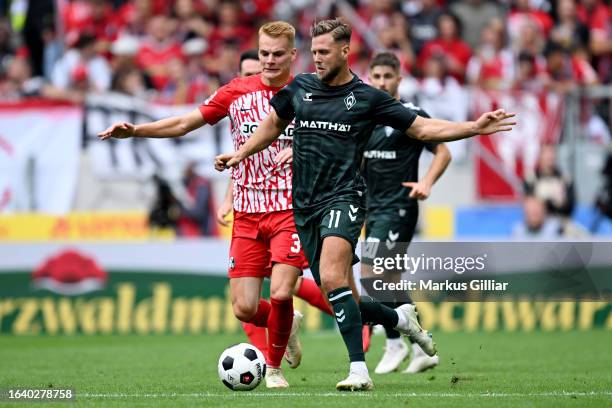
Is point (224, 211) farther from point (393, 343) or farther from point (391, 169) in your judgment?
point (393, 343)

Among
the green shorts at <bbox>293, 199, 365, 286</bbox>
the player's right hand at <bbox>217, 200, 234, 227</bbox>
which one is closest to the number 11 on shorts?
the green shorts at <bbox>293, 199, 365, 286</bbox>

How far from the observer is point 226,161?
8438 mm

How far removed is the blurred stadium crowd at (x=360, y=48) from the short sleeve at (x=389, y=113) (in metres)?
8.96

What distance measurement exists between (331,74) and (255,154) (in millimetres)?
1152

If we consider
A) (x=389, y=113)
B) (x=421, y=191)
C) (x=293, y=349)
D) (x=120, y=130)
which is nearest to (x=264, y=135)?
(x=389, y=113)

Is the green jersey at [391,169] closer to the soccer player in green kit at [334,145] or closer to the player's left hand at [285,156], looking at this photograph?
the player's left hand at [285,156]

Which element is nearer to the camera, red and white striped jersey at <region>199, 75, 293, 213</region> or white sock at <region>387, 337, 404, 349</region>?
red and white striped jersey at <region>199, 75, 293, 213</region>

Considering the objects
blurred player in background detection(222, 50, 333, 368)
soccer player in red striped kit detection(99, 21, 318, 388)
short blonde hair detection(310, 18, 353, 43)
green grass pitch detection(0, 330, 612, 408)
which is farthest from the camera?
blurred player in background detection(222, 50, 333, 368)

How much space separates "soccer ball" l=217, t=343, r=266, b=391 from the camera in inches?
332

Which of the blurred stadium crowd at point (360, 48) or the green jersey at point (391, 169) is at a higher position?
the blurred stadium crowd at point (360, 48)

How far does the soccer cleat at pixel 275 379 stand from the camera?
29.1ft

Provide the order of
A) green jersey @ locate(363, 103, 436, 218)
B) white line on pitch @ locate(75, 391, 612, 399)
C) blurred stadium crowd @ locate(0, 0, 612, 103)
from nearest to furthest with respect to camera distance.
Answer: white line on pitch @ locate(75, 391, 612, 399) < green jersey @ locate(363, 103, 436, 218) < blurred stadium crowd @ locate(0, 0, 612, 103)

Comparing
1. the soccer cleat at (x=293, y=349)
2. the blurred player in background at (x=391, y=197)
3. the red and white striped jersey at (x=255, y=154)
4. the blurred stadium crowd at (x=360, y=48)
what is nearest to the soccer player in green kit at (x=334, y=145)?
the red and white striped jersey at (x=255, y=154)

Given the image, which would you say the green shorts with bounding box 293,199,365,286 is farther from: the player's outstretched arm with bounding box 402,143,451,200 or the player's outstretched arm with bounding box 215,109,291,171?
the player's outstretched arm with bounding box 402,143,451,200
